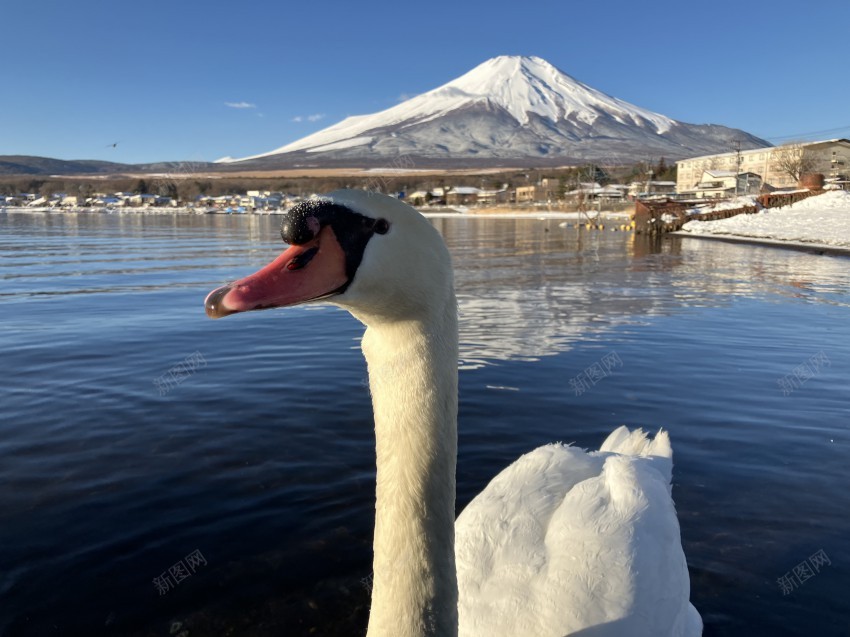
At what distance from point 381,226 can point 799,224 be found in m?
41.1

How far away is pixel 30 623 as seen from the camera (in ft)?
12.7

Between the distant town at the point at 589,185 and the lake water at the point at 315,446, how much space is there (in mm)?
50152

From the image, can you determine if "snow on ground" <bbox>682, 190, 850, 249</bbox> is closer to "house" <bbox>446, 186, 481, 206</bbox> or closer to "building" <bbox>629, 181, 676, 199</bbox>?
"building" <bbox>629, 181, 676, 199</bbox>

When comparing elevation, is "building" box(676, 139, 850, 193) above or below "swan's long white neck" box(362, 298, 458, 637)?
above

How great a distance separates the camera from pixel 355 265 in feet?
6.77

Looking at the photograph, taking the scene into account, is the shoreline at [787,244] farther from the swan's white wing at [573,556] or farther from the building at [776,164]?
the building at [776,164]

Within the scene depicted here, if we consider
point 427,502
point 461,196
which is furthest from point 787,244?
point 461,196

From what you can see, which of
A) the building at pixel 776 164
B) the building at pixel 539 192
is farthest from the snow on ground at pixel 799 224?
the building at pixel 539 192

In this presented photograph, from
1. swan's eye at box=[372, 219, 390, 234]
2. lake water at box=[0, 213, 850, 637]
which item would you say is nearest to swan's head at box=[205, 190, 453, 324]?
swan's eye at box=[372, 219, 390, 234]

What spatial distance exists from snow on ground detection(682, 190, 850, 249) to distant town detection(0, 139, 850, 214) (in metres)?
15.0

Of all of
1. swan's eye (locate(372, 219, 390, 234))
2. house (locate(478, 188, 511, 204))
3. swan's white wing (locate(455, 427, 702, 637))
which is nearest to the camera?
swan's eye (locate(372, 219, 390, 234))

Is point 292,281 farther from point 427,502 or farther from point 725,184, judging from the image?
point 725,184

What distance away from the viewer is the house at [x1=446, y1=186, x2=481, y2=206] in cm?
15325

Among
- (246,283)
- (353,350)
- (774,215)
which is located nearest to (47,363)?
(353,350)
